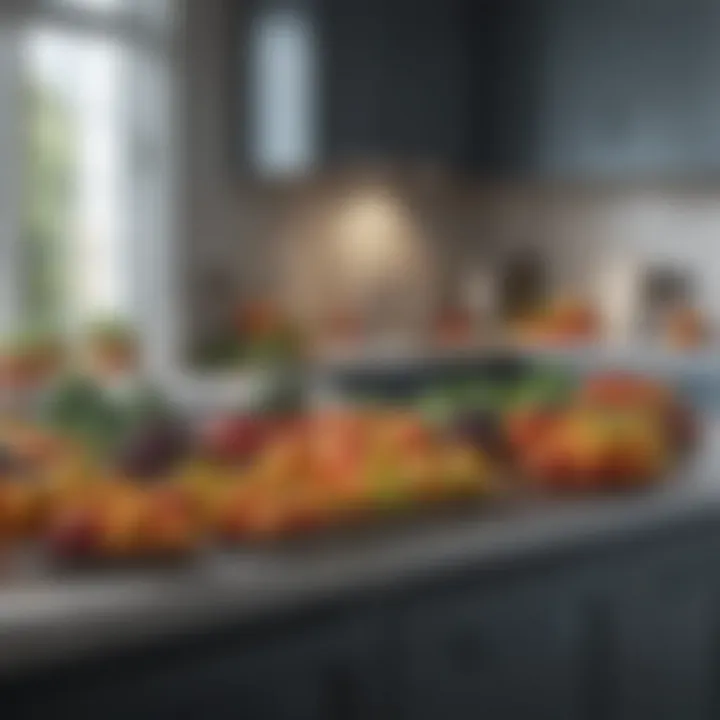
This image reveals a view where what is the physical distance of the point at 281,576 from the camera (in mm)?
591

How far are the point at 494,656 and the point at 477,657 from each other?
1 centimetres

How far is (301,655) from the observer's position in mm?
630

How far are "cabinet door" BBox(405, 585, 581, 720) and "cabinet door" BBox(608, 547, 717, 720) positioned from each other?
4 centimetres

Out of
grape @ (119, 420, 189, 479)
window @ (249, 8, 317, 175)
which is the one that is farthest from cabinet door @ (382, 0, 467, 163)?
grape @ (119, 420, 189, 479)

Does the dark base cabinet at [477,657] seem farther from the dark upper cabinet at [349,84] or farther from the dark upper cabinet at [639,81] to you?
the dark upper cabinet at [639,81]

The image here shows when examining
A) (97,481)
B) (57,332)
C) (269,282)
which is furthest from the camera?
(269,282)

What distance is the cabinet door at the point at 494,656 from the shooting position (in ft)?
2.25

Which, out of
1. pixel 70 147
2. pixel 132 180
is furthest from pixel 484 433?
pixel 132 180

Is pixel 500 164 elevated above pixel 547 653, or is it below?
above

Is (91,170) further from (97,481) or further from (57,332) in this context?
(97,481)

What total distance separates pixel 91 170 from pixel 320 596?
1.88 feet

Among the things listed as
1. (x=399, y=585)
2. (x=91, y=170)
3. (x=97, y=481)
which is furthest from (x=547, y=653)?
(x=91, y=170)

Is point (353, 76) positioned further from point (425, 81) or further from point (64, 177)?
point (64, 177)

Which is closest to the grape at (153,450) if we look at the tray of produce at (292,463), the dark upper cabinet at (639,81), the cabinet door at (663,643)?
the tray of produce at (292,463)
